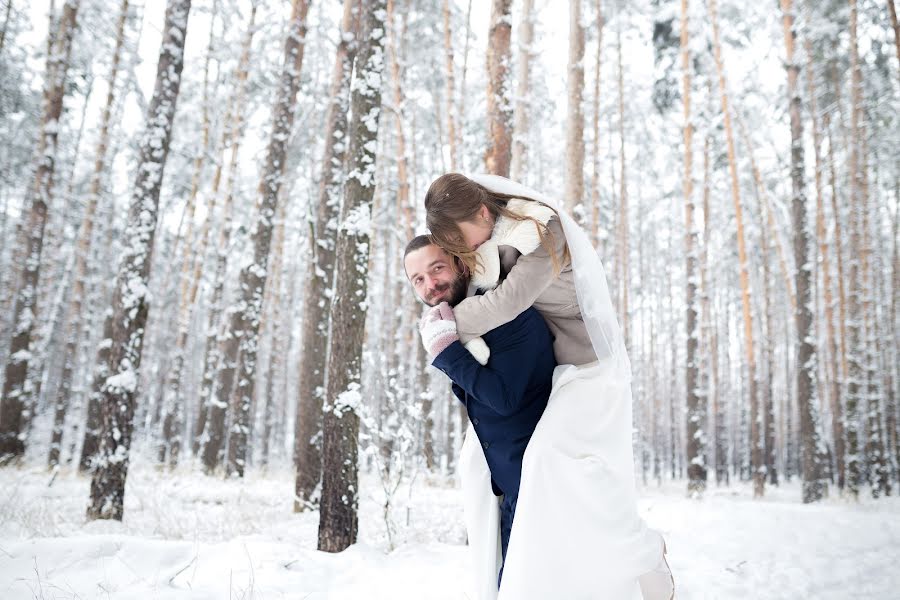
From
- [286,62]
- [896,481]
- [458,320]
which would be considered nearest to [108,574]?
[458,320]

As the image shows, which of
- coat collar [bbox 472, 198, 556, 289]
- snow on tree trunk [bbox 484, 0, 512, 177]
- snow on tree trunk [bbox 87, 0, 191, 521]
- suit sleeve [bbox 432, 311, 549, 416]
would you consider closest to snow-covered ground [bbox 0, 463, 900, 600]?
snow on tree trunk [bbox 87, 0, 191, 521]

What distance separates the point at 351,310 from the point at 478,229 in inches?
99.3

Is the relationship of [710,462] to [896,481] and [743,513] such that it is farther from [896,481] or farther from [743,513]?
[743,513]

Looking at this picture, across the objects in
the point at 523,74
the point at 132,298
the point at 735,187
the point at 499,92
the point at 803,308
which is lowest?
the point at 132,298

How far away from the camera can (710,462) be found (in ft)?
99.6

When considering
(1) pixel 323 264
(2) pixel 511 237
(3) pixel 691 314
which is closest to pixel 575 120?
(1) pixel 323 264

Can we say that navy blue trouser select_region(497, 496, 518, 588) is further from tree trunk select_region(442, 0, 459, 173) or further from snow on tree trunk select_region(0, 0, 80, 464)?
snow on tree trunk select_region(0, 0, 80, 464)

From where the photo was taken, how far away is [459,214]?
1.91m

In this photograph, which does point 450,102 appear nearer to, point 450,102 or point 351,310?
point 450,102

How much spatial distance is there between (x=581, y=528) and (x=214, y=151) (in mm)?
16002

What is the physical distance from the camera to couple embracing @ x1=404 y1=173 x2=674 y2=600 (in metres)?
1.81

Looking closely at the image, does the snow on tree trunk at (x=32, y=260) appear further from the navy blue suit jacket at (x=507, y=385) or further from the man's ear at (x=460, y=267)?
the navy blue suit jacket at (x=507, y=385)

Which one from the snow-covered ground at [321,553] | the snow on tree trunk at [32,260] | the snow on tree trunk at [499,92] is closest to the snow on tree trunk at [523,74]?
the snow on tree trunk at [499,92]

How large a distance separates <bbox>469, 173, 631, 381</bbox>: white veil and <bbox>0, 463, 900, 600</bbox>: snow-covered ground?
221cm
